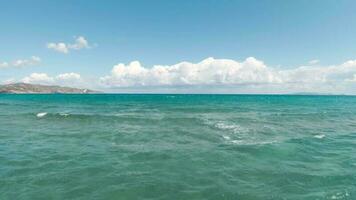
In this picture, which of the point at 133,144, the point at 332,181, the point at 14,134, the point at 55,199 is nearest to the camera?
the point at 55,199

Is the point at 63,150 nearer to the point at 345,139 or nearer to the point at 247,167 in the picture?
the point at 247,167

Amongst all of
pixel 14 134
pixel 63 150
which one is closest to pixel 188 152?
pixel 63 150

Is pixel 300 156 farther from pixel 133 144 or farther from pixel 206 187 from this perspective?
pixel 133 144

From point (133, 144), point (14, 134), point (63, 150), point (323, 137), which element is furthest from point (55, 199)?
point (323, 137)

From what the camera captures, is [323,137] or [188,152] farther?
[323,137]

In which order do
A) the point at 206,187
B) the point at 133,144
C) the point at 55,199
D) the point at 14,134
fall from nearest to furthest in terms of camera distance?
the point at 55,199 → the point at 206,187 → the point at 133,144 → the point at 14,134

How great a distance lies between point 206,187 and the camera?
46.5ft

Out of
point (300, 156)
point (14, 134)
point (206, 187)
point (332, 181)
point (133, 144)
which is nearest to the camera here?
point (206, 187)

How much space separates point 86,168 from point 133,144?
789cm

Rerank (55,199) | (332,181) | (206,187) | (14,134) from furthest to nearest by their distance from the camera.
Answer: (14,134), (332,181), (206,187), (55,199)

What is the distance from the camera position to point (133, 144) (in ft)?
82.2

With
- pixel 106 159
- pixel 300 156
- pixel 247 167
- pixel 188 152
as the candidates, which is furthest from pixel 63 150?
pixel 300 156

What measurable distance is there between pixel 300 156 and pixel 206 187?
10764 millimetres

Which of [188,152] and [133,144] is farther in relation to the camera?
[133,144]
